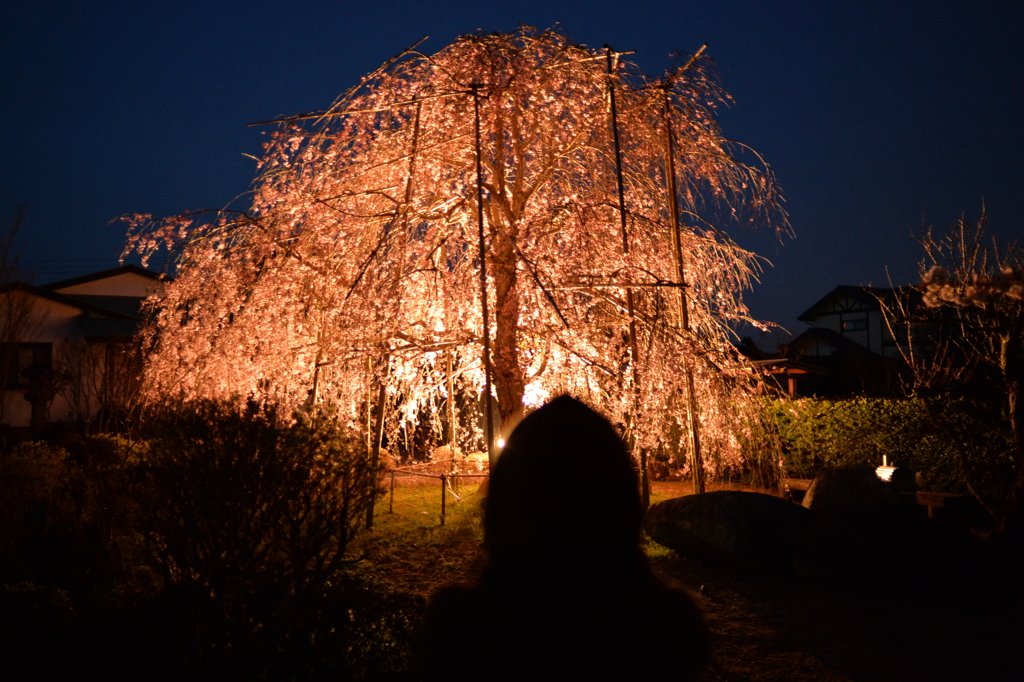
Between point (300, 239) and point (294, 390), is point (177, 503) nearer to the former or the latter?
point (294, 390)

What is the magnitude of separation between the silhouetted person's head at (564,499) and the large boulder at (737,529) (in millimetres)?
5746

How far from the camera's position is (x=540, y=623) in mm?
1392

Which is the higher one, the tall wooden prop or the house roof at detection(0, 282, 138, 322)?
the house roof at detection(0, 282, 138, 322)

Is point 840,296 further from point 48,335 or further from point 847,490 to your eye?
point 48,335

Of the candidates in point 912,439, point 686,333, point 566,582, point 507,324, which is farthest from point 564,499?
point 912,439

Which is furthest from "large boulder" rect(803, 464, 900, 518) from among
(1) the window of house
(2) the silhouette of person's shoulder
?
(1) the window of house

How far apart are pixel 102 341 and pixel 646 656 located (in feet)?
71.4

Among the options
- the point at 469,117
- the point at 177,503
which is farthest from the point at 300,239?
the point at 177,503

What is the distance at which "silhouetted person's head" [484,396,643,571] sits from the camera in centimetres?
132

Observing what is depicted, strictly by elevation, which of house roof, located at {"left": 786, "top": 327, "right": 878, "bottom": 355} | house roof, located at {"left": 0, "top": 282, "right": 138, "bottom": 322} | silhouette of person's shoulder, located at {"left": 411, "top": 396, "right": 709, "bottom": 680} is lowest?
silhouette of person's shoulder, located at {"left": 411, "top": 396, "right": 709, "bottom": 680}

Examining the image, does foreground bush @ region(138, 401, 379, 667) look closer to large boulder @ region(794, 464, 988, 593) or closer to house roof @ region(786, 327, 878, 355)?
large boulder @ region(794, 464, 988, 593)

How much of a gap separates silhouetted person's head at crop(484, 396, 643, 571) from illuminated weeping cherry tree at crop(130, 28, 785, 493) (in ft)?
19.3

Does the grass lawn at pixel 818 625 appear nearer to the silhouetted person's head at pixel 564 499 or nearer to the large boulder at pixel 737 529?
the large boulder at pixel 737 529

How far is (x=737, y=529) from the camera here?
260 inches
